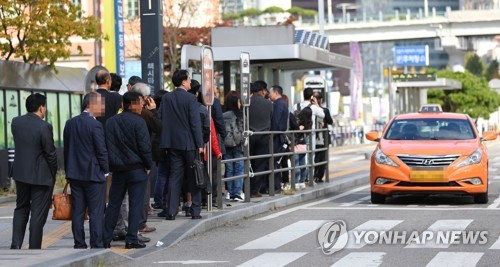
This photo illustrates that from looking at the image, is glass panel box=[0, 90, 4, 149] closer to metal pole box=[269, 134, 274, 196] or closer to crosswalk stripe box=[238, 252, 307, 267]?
metal pole box=[269, 134, 274, 196]

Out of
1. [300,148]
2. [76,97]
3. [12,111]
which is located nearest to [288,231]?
[300,148]

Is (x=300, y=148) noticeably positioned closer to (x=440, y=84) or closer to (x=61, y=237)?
(x=61, y=237)

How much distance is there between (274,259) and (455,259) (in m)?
1.77

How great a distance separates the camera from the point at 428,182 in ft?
67.1

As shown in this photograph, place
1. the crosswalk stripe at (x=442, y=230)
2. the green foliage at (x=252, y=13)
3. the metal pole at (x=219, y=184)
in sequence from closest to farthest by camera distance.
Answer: the crosswalk stripe at (x=442, y=230), the metal pole at (x=219, y=184), the green foliage at (x=252, y=13)

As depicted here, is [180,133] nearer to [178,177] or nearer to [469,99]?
[178,177]

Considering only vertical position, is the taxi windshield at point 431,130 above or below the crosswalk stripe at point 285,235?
above

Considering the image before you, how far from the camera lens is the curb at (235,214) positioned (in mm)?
12070

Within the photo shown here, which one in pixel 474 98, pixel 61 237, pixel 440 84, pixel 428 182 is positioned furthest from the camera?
pixel 474 98

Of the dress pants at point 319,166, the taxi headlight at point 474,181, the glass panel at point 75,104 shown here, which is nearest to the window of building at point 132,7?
the glass panel at point 75,104

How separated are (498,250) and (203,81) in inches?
226

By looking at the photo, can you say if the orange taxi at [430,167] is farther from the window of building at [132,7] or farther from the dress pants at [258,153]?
the window of building at [132,7]

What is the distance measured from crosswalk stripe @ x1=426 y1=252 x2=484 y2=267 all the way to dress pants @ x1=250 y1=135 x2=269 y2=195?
27.8ft
